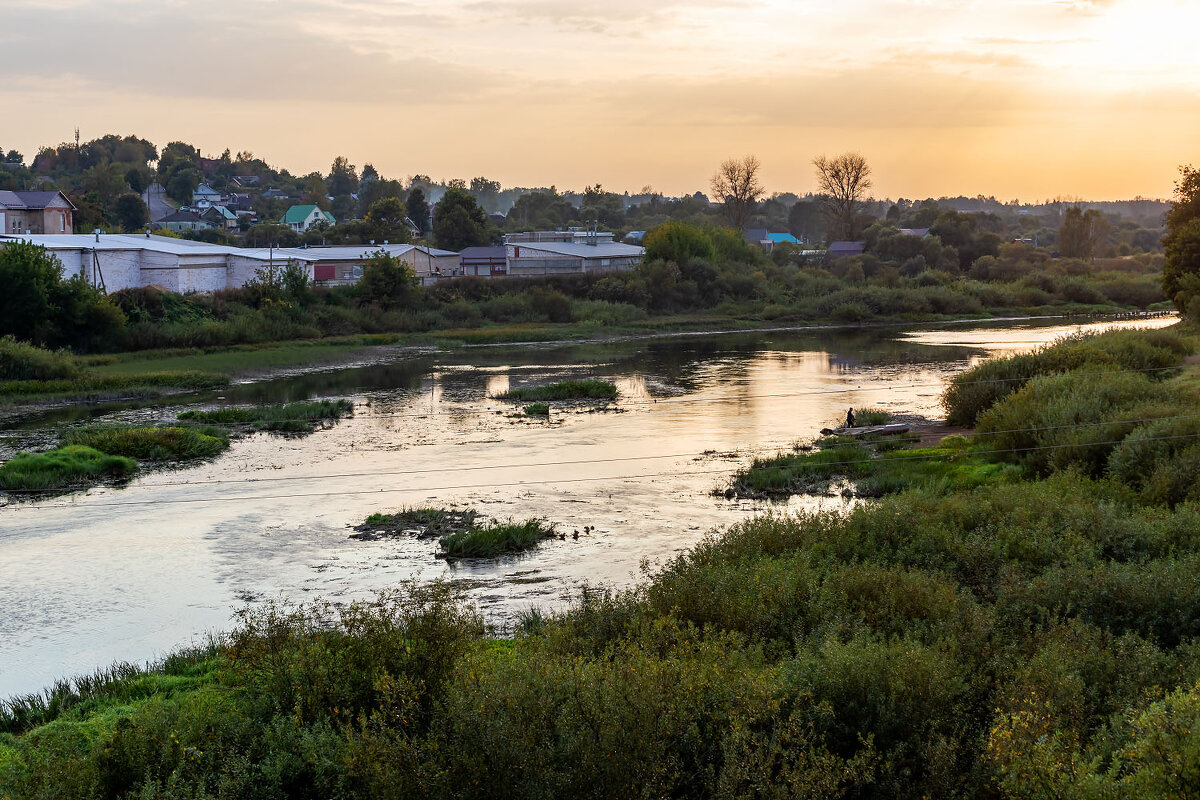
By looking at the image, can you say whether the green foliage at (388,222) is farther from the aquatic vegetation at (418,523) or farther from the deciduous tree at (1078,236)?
the aquatic vegetation at (418,523)

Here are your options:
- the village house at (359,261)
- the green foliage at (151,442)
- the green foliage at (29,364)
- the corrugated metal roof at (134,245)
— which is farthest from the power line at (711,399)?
the village house at (359,261)

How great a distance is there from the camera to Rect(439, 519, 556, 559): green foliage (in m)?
17.7

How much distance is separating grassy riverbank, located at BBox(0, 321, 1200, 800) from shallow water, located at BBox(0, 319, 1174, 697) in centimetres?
205

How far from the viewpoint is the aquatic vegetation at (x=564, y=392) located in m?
34.1

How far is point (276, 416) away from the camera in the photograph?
3048 centimetres

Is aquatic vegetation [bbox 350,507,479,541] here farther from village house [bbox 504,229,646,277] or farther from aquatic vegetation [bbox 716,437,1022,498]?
village house [bbox 504,229,646,277]

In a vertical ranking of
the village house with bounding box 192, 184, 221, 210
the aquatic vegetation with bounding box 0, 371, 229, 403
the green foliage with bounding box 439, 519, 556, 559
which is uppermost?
the village house with bounding box 192, 184, 221, 210

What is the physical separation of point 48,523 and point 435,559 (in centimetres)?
764

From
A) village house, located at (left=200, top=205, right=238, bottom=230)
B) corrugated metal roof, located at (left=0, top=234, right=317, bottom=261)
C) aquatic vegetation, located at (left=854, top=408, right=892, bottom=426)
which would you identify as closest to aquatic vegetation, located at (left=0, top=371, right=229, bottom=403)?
corrugated metal roof, located at (left=0, top=234, right=317, bottom=261)

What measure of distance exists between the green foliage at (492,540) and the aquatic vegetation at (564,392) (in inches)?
605

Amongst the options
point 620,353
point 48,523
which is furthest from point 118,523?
point 620,353

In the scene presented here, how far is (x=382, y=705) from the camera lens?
888 centimetres

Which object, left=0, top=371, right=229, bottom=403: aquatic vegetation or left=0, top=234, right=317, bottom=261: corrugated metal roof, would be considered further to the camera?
left=0, top=234, right=317, bottom=261: corrugated metal roof

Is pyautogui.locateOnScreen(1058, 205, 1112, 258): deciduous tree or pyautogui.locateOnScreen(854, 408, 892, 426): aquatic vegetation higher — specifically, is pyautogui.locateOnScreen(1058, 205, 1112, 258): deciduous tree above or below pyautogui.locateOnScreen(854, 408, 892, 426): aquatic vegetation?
above
